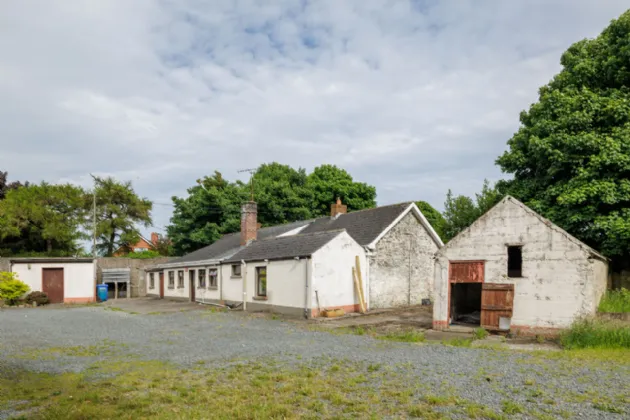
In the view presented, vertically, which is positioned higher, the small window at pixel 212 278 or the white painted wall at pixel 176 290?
the small window at pixel 212 278

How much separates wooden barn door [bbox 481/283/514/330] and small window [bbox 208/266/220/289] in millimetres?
16020

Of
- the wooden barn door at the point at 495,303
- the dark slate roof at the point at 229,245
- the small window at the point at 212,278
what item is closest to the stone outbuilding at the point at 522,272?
the wooden barn door at the point at 495,303

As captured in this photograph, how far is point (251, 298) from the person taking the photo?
23062 mm

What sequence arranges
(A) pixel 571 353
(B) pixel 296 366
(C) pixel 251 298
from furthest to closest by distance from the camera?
(C) pixel 251 298 < (A) pixel 571 353 < (B) pixel 296 366

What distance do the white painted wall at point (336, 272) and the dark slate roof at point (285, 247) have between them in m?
0.41

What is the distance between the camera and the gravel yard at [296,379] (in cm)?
639

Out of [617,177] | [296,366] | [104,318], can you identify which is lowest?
[104,318]

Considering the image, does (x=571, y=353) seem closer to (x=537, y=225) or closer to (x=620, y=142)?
(x=537, y=225)

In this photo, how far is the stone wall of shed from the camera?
2258cm

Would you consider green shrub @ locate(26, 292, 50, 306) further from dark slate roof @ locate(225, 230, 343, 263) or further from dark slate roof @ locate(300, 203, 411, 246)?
dark slate roof @ locate(300, 203, 411, 246)

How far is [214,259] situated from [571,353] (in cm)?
1985

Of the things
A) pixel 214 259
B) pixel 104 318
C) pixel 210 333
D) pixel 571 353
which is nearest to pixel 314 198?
pixel 214 259

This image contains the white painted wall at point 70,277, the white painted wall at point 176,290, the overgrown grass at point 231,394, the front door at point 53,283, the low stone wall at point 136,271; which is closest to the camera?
the overgrown grass at point 231,394

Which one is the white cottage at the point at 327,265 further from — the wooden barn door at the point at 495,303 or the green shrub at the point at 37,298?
the green shrub at the point at 37,298
